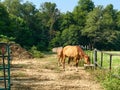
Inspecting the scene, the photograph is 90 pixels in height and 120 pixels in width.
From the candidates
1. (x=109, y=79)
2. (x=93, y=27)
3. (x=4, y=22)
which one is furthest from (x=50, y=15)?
(x=109, y=79)

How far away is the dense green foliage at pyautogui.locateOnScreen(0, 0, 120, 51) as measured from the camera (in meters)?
73.4

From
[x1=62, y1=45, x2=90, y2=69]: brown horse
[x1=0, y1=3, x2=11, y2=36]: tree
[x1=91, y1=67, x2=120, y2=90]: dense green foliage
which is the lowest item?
[x1=91, y1=67, x2=120, y2=90]: dense green foliage

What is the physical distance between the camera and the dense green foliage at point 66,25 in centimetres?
7344

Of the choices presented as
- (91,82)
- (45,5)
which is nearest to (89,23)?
(45,5)

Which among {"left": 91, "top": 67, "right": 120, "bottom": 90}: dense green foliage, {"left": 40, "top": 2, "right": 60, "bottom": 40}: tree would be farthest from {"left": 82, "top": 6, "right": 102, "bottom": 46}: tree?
{"left": 91, "top": 67, "right": 120, "bottom": 90}: dense green foliage

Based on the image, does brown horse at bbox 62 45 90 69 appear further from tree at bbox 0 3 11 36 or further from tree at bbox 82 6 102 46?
tree at bbox 82 6 102 46

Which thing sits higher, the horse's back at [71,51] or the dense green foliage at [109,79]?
the horse's back at [71,51]

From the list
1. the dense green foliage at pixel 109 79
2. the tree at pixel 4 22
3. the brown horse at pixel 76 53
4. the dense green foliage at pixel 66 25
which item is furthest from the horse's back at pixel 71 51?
the dense green foliage at pixel 66 25

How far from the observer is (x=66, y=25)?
81750mm

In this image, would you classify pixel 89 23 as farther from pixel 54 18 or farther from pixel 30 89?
pixel 30 89

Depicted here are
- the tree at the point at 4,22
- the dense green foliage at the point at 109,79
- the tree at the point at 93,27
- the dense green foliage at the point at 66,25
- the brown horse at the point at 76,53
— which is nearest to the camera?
the dense green foliage at the point at 109,79

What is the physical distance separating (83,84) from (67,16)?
2676 inches

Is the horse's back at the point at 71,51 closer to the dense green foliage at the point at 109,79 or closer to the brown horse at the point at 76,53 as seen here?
the brown horse at the point at 76,53

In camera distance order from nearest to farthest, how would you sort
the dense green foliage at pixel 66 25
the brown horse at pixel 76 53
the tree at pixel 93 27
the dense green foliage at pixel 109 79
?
1. the dense green foliage at pixel 109 79
2. the brown horse at pixel 76 53
3. the dense green foliage at pixel 66 25
4. the tree at pixel 93 27
